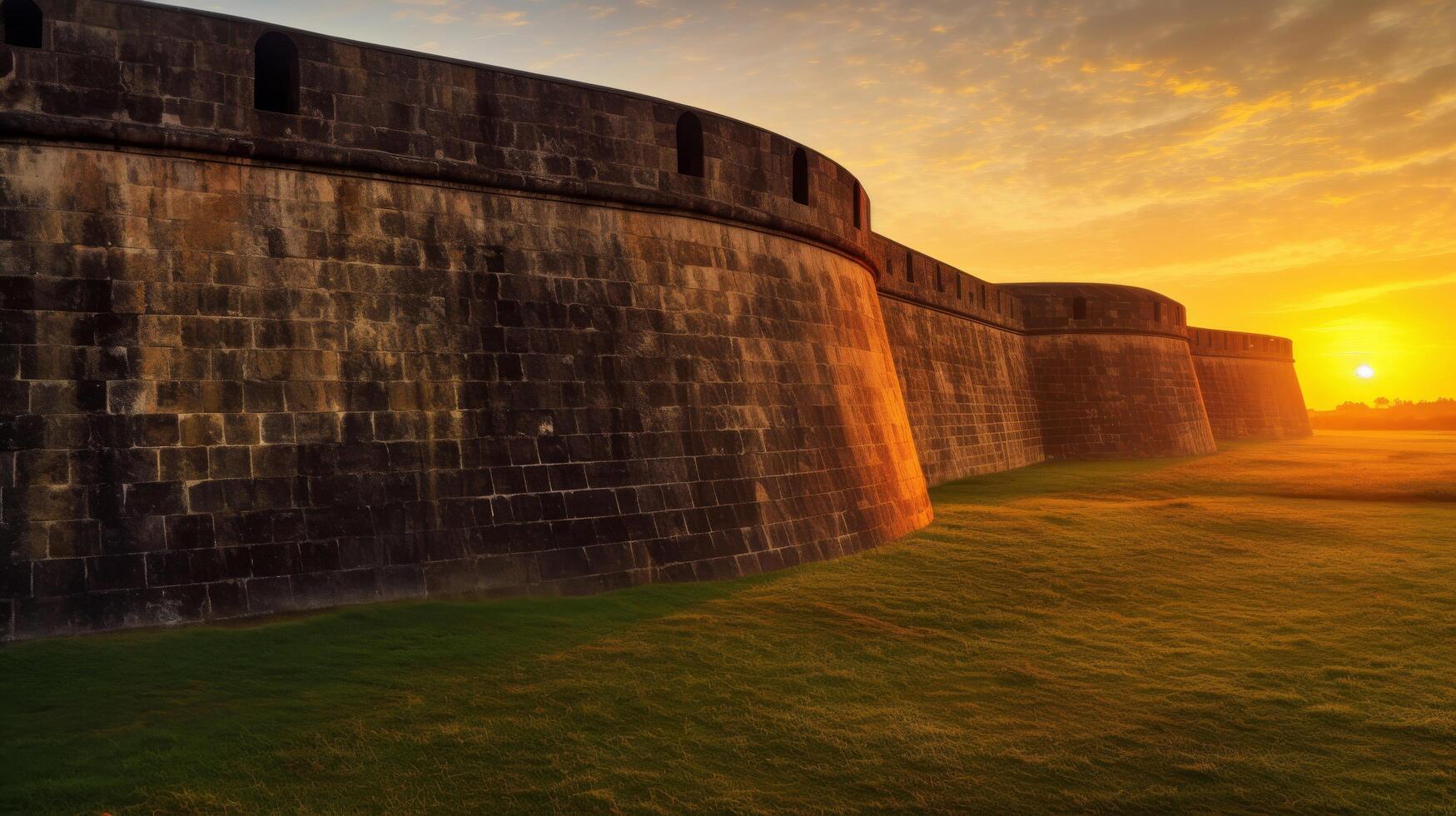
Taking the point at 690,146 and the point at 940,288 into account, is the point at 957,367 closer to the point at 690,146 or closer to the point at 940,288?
the point at 940,288

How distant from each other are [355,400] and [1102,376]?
2355 centimetres

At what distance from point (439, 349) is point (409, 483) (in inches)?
43.3

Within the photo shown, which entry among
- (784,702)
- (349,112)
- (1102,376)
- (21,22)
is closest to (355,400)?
(349,112)

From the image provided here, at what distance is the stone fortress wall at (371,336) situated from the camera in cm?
644

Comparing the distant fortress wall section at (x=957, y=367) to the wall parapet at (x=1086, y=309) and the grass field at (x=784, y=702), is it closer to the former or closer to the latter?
the wall parapet at (x=1086, y=309)

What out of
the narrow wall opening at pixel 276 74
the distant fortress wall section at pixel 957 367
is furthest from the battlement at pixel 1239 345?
the narrow wall opening at pixel 276 74

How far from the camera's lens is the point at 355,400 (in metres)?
7.31

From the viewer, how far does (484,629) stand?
6582mm

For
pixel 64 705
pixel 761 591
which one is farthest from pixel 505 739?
pixel 761 591

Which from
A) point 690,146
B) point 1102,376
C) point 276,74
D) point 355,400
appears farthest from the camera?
point 1102,376

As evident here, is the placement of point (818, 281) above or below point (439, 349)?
above

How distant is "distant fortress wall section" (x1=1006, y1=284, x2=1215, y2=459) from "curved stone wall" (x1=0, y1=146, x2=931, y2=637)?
18.2 m

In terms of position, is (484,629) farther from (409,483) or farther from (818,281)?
(818,281)

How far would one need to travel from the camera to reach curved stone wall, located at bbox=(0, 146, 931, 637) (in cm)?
637
